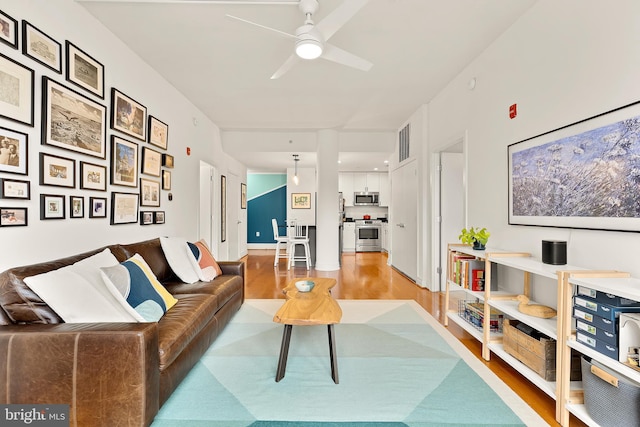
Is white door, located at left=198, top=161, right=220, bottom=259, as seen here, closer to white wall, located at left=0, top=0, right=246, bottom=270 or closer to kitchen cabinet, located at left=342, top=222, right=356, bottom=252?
white wall, located at left=0, top=0, right=246, bottom=270

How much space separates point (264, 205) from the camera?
9266 millimetres

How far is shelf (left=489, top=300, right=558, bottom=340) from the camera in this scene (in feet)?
5.83

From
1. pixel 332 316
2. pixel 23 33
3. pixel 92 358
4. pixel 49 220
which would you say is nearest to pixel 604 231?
pixel 332 316

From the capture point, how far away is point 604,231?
69.9 inches

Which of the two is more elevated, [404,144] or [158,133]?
[404,144]

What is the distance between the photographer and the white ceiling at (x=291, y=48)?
243 centimetres

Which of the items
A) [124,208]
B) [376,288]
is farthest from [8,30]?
[376,288]

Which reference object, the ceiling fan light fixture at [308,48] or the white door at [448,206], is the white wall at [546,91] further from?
the ceiling fan light fixture at [308,48]

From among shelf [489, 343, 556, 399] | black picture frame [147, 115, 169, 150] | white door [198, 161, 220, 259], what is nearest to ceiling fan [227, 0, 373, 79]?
black picture frame [147, 115, 169, 150]

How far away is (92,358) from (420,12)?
10.1ft

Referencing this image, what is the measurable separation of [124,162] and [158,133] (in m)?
0.78

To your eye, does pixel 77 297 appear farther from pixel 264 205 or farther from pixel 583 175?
pixel 264 205

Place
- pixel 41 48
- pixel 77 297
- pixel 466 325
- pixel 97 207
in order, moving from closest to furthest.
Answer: pixel 77 297 → pixel 41 48 → pixel 97 207 → pixel 466 325

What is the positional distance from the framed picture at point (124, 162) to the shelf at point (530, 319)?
10.9 feet
